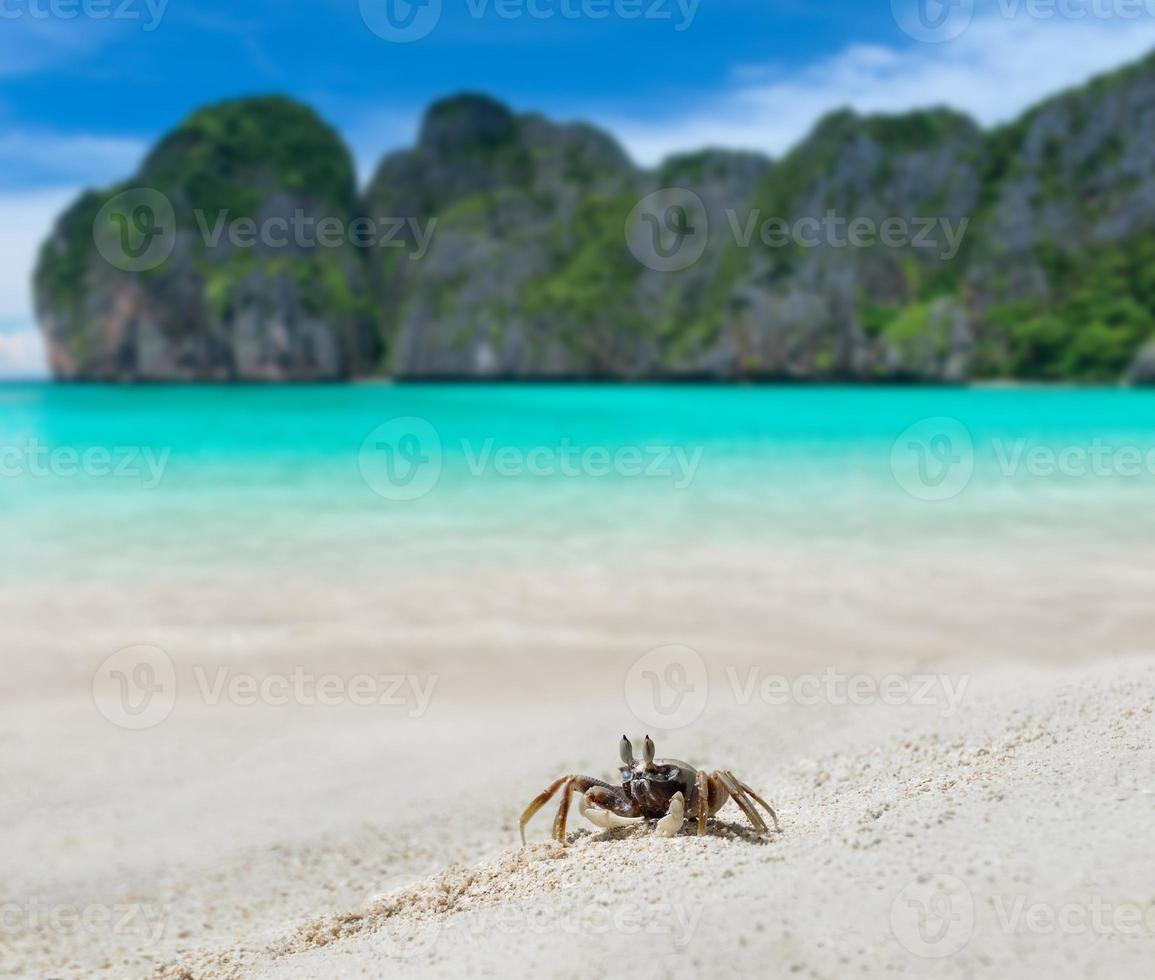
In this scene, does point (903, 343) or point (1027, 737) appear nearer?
point (1027, 737)

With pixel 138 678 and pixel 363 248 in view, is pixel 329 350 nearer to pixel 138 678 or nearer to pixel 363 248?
pixel 363 248

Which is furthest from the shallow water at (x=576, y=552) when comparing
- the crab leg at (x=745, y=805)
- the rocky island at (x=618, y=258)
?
the rocky island at (x=618, y=258)

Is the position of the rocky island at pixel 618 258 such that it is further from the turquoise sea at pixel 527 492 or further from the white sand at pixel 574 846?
the white sand at pixel 574 846

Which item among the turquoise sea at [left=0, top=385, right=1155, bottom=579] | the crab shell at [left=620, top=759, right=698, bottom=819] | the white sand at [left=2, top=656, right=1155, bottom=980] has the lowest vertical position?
the white sand at [left=2, top=656, right=1155, bottom=980]

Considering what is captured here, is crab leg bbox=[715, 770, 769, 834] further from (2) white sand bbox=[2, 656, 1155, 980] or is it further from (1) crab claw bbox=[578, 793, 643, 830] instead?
(1) crab claw bbox=[578, 793, 643, 830]

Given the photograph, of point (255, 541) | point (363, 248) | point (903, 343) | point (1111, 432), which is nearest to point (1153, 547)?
point (255, 541)

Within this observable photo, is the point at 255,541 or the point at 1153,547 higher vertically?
the point at 255,541

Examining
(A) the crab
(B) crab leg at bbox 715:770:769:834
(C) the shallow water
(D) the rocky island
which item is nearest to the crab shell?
(A) the crab
